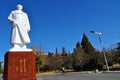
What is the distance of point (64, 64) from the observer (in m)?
69.1

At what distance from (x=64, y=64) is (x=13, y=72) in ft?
186

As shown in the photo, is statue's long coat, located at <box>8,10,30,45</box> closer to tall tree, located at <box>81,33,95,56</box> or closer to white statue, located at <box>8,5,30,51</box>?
white statue, located at <box>8,5,30,51</box>

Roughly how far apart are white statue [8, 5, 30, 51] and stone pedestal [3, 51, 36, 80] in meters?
0.61

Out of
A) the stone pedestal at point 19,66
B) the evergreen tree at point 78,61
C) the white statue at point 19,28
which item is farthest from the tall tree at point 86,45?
the stone pedestal at point 19,66

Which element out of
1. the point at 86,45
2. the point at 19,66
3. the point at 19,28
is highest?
the point at 86,45

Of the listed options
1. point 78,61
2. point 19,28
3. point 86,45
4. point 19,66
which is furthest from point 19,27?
point 86,45

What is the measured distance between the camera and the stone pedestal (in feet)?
42.0

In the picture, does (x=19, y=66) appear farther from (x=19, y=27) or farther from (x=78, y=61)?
(x=78, y=61)

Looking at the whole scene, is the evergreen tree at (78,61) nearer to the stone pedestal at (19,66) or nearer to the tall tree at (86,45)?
the tall tree at (86,45)

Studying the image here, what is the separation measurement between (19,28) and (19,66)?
230 cm

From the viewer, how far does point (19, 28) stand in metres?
14.1

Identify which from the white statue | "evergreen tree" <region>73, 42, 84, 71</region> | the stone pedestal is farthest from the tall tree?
the stone pedestal

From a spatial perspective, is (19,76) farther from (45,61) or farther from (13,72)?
(45,61)

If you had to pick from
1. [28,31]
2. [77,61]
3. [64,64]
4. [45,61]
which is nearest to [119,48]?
[77,61]
